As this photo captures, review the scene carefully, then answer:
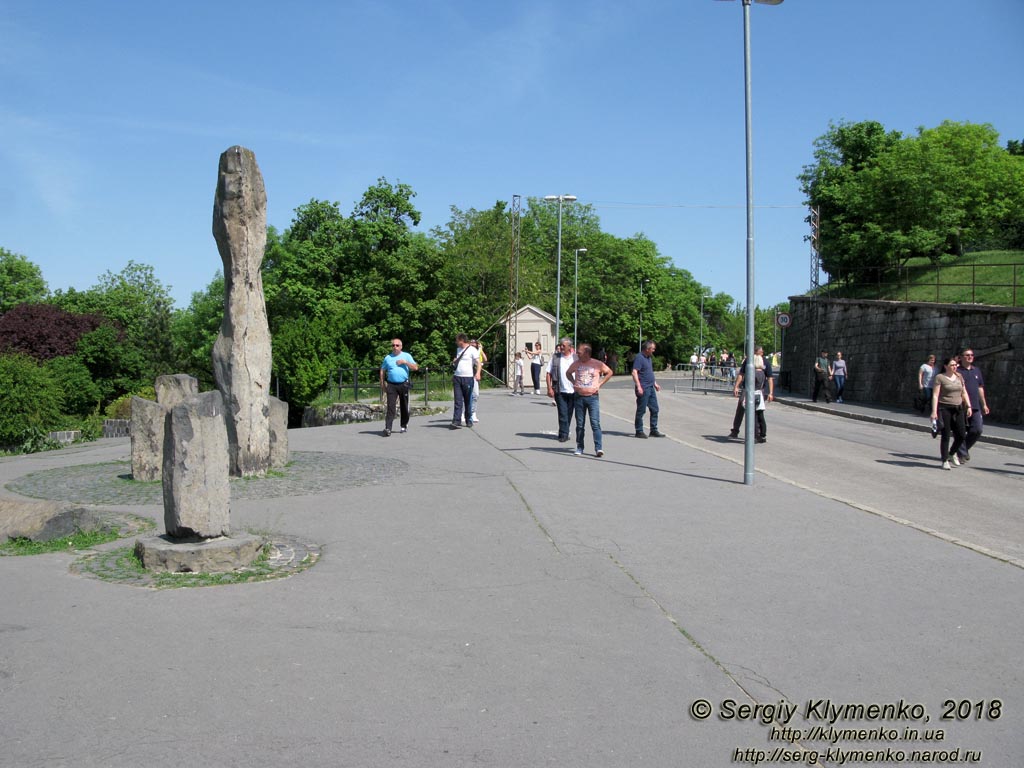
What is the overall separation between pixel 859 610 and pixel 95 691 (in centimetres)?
460

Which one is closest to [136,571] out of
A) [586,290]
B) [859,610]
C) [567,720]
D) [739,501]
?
[567,720]

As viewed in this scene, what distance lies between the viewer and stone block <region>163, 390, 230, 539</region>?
6.75 metres

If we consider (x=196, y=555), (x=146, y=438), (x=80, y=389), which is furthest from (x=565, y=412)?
(x=80, y=389)

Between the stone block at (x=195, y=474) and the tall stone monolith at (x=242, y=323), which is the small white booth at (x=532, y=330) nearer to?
the tall stone monolith at (x=242, y=323)

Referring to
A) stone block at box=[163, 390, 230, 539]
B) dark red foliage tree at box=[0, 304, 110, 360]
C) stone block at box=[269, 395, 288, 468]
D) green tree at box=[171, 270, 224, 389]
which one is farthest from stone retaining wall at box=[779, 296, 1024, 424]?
dark red foliage tree at box=[0, 304, 110, 360]

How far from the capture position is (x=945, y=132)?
1719 inches

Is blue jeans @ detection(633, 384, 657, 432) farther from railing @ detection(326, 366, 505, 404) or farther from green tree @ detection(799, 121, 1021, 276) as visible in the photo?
green tree @ detection(799, 121, 1021, 276)

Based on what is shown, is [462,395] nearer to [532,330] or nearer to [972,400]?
[972,400]

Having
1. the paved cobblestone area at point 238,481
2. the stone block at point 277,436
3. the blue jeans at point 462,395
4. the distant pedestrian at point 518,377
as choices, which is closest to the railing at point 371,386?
the distant pedestrian at point 518,377

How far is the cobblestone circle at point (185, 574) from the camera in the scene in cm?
640

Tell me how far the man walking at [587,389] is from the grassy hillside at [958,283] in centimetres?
1802

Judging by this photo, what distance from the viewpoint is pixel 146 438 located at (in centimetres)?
1129

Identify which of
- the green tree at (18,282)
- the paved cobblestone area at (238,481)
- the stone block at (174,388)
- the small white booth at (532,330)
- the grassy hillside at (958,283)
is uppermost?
the green tree at (18,282)

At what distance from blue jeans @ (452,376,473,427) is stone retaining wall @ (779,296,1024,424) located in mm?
15133
